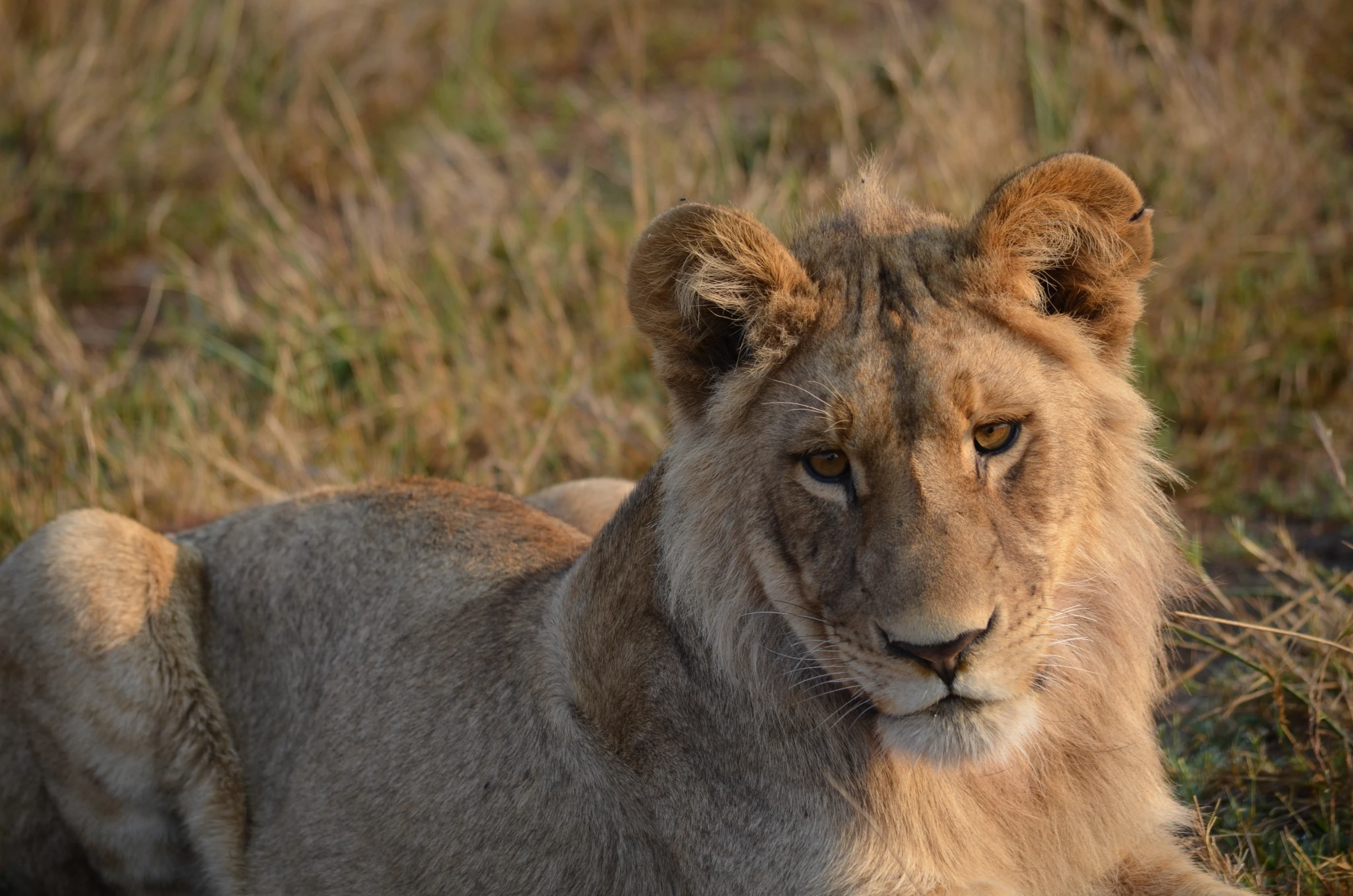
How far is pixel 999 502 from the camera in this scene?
8.96 ft

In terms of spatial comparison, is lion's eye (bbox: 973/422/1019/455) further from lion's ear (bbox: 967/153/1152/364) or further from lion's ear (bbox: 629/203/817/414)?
lion's ear (bbox: 629/203/817/414)

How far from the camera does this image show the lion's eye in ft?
9.07

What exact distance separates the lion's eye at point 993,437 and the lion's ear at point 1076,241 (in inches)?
13.2

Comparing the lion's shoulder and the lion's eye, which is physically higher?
the lion's eye

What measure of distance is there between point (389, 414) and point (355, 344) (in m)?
0.59

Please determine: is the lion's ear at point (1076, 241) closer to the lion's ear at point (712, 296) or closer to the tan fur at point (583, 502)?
the lion's ear at point (712, 296)

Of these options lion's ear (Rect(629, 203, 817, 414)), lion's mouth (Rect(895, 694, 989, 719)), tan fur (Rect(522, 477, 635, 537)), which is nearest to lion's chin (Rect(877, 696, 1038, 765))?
lion's mouth (Rect(895, 694, 989, 719))

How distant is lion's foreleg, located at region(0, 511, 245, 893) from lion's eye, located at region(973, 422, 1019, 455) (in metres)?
2.45

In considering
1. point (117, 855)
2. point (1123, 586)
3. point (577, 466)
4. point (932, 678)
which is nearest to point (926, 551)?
point (932, 678)

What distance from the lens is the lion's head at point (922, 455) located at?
8.64 ft

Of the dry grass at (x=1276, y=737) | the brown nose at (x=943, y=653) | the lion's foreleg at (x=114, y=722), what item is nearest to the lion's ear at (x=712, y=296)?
the brown nose at (x=943, y=653)

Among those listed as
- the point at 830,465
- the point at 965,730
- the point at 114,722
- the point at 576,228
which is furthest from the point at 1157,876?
the point at 576,228

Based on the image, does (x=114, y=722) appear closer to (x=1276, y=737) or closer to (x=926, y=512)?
(x=926, y=512)

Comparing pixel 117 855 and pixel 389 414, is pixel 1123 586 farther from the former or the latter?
pixel 389 414
